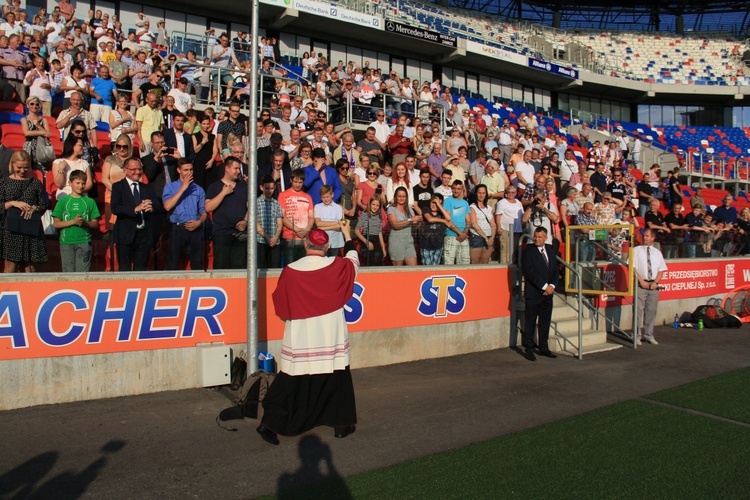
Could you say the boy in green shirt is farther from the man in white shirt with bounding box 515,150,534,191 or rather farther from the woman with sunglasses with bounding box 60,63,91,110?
the man in white shirt with bounding box 515,150,534,191

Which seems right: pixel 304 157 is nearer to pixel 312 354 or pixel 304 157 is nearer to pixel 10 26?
pixel 312 354

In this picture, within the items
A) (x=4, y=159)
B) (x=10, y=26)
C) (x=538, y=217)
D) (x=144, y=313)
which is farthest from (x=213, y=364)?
(x=10, y=26)

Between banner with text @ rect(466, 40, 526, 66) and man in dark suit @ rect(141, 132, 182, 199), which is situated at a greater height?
banner with text @ rect(466, 40, 526, 66)

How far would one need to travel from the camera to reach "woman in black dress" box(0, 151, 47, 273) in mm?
6977

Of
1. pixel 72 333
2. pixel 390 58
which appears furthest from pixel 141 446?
pixel 390 58

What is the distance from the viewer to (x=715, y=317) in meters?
13.3

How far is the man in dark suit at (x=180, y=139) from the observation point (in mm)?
10242

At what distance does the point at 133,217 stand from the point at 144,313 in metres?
1.37

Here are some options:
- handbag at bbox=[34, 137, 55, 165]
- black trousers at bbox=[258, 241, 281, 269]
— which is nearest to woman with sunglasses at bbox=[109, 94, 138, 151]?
handbag at bbox=[34, 137, 55, 165]

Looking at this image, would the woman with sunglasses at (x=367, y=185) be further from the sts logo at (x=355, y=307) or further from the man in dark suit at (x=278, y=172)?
the sts logo at (x=355, y=307)

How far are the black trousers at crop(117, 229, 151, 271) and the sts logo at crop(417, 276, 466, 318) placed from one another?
13.0 feet

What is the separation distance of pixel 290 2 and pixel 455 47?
9086 mm

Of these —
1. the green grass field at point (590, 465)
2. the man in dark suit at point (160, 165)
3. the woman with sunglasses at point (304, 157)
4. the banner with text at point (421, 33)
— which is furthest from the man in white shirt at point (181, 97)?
the banner with text at point (421, 33)

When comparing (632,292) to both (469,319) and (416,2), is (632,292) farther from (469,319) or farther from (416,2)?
(416,2)
